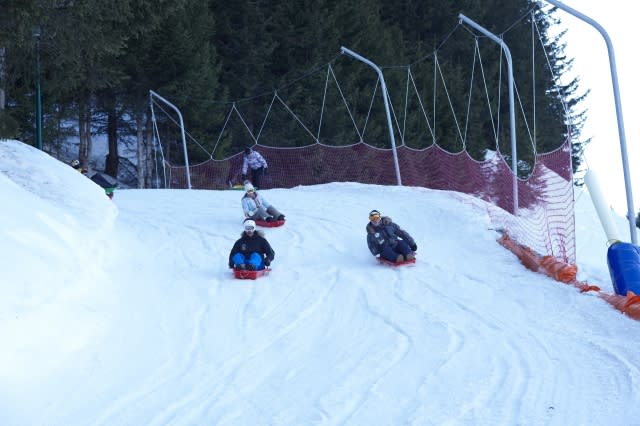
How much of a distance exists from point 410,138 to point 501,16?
1635 centimetres

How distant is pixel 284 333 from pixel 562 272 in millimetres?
4230

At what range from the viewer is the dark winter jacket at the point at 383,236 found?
40.2 ft

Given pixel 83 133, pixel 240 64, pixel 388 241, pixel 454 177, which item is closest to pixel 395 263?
pixel 388 241

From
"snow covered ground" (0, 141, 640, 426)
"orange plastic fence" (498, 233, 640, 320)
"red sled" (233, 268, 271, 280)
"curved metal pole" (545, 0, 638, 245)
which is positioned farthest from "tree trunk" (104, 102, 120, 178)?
"curved metal pole" (545, 0, 638, 245)

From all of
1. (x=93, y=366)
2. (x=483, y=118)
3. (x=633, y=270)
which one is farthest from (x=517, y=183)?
(x=483, y=118)

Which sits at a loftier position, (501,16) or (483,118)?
(501,16)

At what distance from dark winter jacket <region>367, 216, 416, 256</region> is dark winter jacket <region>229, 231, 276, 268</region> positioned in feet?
5.46

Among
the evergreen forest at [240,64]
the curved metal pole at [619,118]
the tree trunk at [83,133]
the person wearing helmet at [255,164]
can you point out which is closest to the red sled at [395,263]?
the curved metal pole at [619,118]

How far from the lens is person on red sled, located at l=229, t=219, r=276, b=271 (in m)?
11.3

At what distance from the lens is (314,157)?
83.8ft

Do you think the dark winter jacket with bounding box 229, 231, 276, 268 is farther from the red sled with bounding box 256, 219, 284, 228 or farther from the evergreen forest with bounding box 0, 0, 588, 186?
the evergreen forest with bounding box 0, 0, 588, 186

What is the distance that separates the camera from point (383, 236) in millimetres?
12305

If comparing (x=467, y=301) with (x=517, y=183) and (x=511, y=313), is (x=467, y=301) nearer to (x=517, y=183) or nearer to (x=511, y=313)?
(x=511, y=313)

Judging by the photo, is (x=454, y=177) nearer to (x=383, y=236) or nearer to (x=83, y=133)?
(x=383, y=236)
